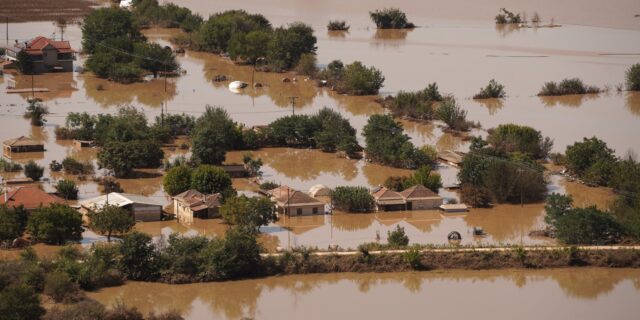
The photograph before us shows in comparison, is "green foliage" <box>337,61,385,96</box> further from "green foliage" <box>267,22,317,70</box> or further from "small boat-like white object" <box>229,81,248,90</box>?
"green foliage" <box>267,22,317,70</box>

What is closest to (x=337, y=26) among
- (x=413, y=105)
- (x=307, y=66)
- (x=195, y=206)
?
(x=307, y=66)

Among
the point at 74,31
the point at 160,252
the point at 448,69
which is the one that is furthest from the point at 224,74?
→ the point at 160,252

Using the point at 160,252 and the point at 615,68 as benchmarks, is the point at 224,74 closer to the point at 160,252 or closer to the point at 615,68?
the point at 615,68

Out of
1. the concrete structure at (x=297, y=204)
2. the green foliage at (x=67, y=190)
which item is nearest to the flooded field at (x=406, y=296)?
the concrete structure at (x=297, y=204)

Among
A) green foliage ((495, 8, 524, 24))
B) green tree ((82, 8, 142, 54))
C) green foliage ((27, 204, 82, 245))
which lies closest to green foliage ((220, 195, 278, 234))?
green foliage ((27, 204, 82, 245))

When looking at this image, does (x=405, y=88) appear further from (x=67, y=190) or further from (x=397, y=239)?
(x=397, y=239)

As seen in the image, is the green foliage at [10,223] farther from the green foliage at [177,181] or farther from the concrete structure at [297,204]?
the concrete structure at [297,204]
